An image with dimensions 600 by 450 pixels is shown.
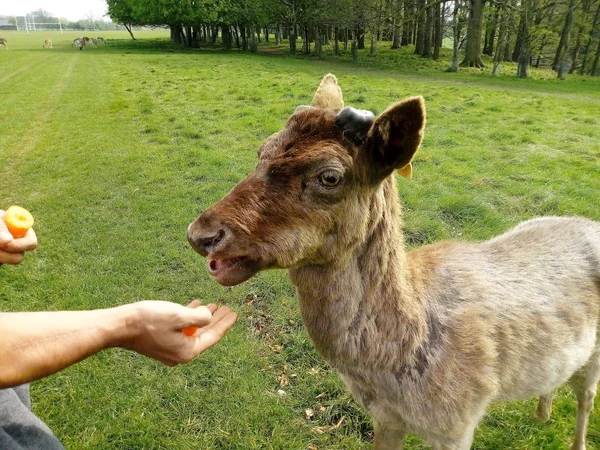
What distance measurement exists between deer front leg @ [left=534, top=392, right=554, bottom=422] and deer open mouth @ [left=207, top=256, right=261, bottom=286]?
3361mm

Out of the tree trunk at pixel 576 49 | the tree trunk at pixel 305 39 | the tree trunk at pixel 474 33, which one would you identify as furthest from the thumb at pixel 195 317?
the tree trunk at pixel 576 49

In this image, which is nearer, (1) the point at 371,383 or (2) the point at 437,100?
(1) the point at 371,383

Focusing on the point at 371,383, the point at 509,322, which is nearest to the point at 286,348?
the point at 371,383

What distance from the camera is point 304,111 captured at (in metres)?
2.69

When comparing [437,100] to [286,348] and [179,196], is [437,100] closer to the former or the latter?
[179,196]

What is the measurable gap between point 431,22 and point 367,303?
1495 inches

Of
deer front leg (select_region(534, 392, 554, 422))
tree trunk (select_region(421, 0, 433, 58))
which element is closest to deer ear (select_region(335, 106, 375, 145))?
deer front leg (select_region(534, 392, 554, 422))

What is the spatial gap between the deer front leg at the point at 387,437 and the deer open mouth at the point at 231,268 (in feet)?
5.29

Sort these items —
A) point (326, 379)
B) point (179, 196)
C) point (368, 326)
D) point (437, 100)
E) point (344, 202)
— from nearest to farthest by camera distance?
point (344, 202)
point (368, 326)
point (326, 379)
point (179, 196)
point (437, 100)

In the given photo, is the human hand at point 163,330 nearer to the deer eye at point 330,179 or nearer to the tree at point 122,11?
the deer eye at point 330,179

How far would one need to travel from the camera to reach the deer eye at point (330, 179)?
8.03ft

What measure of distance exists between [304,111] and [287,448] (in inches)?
118

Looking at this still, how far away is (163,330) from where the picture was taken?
2104mm

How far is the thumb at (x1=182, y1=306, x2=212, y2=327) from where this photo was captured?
7.10ft
